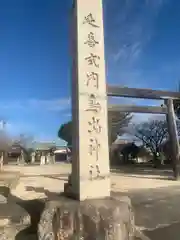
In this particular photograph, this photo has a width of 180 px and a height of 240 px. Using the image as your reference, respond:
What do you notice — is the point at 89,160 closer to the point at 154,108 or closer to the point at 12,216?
the point at 12,216

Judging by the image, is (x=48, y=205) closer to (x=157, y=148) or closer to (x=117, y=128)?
(x=117, y=128)

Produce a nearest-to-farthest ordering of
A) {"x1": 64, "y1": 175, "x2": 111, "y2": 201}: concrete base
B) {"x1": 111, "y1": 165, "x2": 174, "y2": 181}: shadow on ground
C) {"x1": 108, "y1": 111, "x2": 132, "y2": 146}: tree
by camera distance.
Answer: {"x1": 64, "y1": 175, "x2": 111, "y2": 201}: concrete base → {"x1": 111, "y1": 165, "x2": 174, "y2": 181}: shadow on ground → {"x1": 108, "y1": 111, "x2": 132, "y2": 146}: tree

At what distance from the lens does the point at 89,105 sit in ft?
11.5

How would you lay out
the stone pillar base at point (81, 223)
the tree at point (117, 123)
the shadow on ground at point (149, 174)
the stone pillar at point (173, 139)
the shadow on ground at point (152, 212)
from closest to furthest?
the stone pillar base at point (81, 223) < the shadow on ground at point (152, 212) < the stone pillar at point (173, 139) < the shadow on ground at point (149, 174) < the tree at point (117, 123)

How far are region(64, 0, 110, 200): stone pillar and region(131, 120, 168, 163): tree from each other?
26.2 meters

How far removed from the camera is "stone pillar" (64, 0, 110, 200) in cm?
336

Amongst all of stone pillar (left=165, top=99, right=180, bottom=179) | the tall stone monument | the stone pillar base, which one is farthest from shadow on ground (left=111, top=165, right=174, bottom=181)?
the stone pillar base

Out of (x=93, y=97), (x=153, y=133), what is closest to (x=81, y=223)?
(x=93, y=97)

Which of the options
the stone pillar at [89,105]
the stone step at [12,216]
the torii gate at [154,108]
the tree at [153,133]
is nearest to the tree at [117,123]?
the tree at [153,133]

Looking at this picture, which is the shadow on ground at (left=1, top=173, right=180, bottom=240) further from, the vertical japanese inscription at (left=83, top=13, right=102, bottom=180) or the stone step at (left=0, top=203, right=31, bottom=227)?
the vertical japanese inscription at (left=83, top=13, right=102, bottom=180)

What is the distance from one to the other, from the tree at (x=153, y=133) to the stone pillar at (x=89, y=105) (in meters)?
26.2

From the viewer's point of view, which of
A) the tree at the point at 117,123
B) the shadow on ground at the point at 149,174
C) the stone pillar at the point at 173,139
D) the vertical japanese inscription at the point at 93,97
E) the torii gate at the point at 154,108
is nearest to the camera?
the vertical japanese inscription at the point at 93,97

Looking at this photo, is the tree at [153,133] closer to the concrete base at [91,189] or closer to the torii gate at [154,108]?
the torii gate at [154,108]

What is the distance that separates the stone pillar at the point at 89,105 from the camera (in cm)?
336
